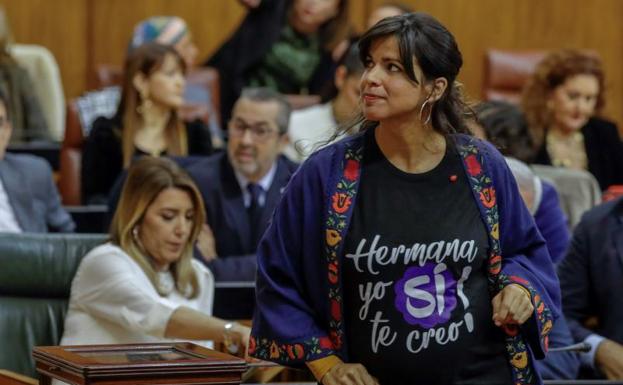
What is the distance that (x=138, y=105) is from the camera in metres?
5.38

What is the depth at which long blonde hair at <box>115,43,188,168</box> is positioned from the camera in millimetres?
5273

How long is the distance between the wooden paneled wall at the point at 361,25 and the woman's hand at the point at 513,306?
574cm

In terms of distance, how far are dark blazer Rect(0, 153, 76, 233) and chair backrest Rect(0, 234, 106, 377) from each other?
962 millimetres

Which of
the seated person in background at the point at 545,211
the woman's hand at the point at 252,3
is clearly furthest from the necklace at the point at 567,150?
the woman's hand at the point at 252,3

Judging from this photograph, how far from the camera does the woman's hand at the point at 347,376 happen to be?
2309 millimetres

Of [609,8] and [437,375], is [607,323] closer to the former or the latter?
[437,375]

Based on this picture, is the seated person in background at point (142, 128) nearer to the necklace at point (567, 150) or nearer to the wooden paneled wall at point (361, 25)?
the necklace at point (567, 150)

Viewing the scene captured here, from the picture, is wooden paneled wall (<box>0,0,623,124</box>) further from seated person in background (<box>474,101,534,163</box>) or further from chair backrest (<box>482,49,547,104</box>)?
seated person in background (<box>474,101,534,163</box>)

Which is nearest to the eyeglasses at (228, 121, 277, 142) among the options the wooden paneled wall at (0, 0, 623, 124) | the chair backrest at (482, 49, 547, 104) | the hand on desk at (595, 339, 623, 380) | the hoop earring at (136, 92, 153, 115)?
the hoop earring at (136, 92, 153, 115)

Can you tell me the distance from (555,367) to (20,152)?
314 cm

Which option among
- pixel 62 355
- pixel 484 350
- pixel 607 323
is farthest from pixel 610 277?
pixel 62 355

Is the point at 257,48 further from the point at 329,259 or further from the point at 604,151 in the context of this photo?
the point at 329,259

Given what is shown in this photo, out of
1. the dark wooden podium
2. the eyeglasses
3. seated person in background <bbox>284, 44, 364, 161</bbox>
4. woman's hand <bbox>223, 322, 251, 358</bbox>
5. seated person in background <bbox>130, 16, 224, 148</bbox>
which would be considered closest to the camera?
the dark wooden podium

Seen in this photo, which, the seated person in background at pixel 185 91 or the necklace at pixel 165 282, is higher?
the seated person in background at pixel 185 91
